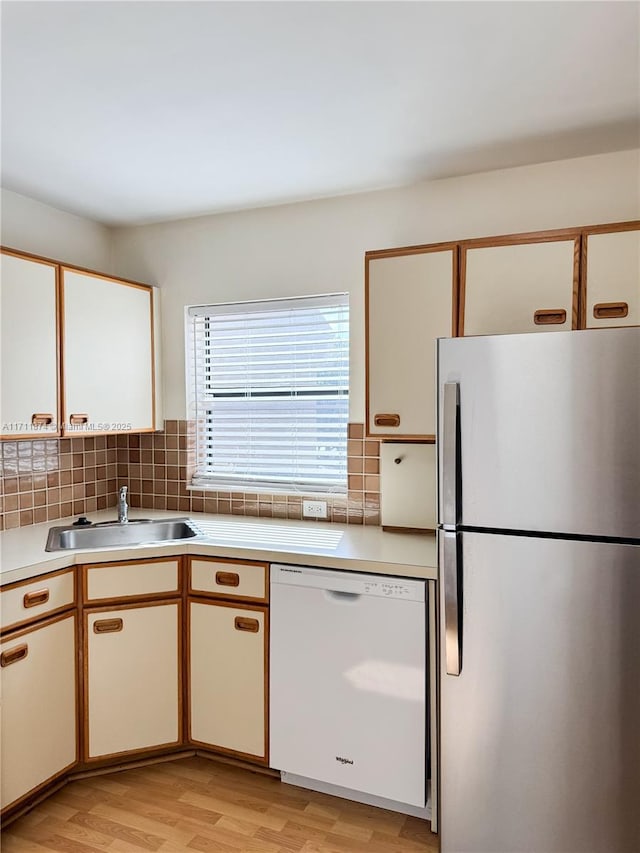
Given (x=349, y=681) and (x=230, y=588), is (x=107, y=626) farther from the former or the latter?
(x=349, y=681)

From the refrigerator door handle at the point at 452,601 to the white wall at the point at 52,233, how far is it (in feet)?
7.79

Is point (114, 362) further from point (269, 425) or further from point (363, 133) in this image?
point (363, 133)

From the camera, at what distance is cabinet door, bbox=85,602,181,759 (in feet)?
7.86

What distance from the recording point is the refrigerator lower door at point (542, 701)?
1699mm

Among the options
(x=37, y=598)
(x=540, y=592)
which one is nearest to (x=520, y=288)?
(x=540, y=592)

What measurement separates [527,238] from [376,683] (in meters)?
1.73

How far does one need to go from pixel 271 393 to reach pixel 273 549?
0.99 meters

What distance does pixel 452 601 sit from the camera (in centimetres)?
184

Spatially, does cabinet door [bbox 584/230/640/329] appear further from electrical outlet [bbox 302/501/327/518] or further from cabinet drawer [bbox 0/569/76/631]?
cabinet drawer [bbox 0/569/76/631]

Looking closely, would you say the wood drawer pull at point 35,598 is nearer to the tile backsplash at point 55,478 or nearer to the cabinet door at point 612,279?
the tile backsplash at point 55,478

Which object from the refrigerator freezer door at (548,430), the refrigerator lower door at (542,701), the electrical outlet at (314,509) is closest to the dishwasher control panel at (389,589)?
the refrigerator lower door at (542,701)

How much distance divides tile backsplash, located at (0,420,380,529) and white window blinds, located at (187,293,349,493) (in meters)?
0.07

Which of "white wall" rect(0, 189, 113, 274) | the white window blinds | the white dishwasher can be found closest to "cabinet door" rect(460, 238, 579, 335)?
the white window blinds

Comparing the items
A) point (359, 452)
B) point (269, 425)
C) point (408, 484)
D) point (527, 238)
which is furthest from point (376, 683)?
point (527, 238)
